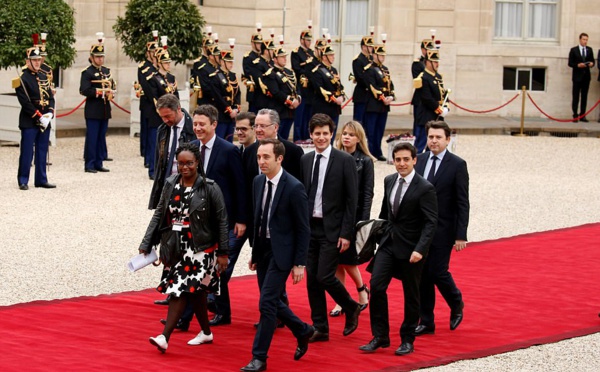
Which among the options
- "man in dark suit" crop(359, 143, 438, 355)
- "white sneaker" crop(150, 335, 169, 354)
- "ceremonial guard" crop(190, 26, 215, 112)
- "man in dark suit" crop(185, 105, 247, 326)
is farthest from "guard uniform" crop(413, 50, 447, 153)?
"white sneaker" crop(150, 335, 169, 354)

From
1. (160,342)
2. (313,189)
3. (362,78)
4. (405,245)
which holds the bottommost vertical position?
(160,342)

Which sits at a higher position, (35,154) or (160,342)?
(35,154)

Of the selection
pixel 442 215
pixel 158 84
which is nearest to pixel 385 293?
pixel 442 215

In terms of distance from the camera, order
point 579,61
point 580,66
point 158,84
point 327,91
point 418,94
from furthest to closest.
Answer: point 579,61 → point 580,66 → point 327,91 → point 418,94 → point 158,84

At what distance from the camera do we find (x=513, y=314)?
480 inches

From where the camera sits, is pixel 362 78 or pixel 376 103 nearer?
pixel 376 103

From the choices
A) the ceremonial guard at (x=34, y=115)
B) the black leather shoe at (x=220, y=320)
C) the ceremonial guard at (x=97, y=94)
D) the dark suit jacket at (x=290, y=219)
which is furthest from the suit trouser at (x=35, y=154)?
the dark suit jacket at (x=290, y=219)

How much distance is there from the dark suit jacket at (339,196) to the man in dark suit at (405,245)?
35cm

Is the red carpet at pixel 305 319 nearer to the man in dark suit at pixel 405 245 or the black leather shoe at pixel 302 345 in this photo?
the black leather shoe at pixel 302 345

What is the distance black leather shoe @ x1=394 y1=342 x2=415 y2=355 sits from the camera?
10584 mm

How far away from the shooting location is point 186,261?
34.2ft

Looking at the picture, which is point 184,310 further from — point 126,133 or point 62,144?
point 126,133

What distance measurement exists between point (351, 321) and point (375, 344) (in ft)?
2.03

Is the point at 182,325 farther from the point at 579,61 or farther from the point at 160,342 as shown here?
the point at 579,61
